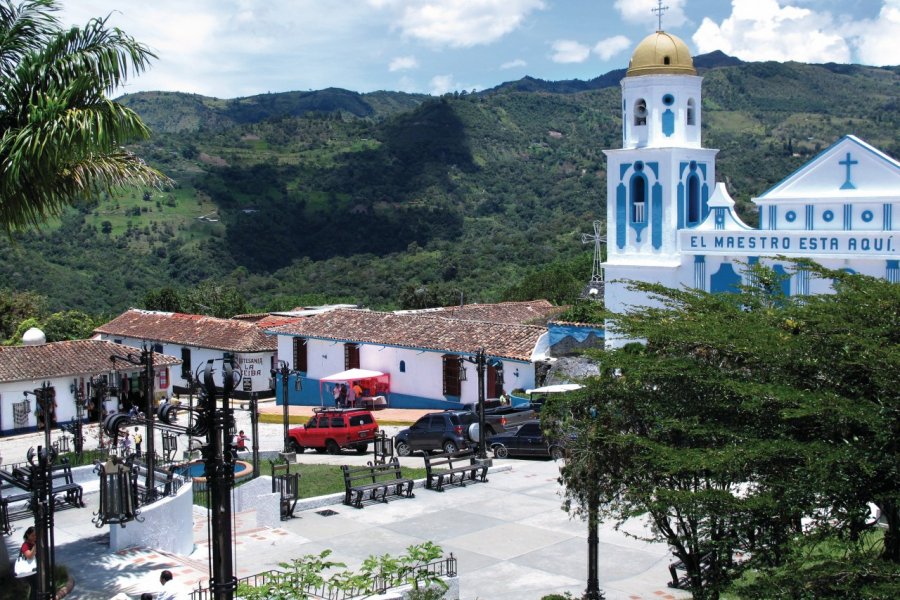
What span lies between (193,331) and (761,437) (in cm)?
3296

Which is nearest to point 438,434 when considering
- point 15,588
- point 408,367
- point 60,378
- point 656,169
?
point 408,367

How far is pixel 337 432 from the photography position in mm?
24344

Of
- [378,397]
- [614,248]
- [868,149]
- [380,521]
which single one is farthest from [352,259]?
[380,521]

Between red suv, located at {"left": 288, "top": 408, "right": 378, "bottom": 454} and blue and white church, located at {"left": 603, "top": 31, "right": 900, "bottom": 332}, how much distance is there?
25.7ft

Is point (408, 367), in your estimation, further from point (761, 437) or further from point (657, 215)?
point (761, 437)

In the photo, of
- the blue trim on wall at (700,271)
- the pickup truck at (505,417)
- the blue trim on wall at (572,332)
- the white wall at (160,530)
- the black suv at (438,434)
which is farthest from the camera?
the blue trim on wall at (572,332)

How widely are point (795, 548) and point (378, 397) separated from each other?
25.0 metres

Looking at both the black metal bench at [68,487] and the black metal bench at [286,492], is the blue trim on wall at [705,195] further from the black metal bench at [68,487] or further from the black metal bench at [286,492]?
the black metal bench at [68,487]

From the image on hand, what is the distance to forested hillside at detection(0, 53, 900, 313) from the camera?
236 ft

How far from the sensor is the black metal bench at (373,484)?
1750 centimetres

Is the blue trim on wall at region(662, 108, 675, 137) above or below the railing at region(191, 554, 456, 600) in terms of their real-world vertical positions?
above

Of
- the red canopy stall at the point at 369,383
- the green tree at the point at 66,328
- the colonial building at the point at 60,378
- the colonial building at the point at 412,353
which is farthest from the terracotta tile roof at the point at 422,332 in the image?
the green tree at the point at 66,328

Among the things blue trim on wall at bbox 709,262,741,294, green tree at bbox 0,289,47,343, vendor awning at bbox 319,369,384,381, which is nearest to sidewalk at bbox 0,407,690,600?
blue trim on wall at bbox 709,262,741,294

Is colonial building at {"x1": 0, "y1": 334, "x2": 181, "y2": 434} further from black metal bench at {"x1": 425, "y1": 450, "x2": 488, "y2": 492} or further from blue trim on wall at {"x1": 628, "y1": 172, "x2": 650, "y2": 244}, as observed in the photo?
blue trim on wall at {"x1": 628, "y1": 172, "x2": 650, "y2": 244}
